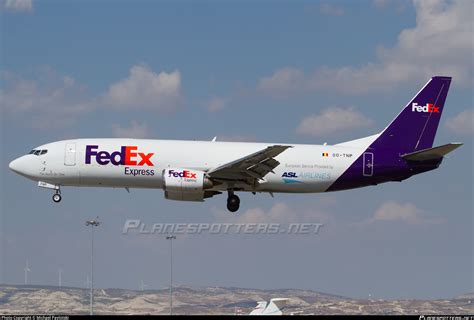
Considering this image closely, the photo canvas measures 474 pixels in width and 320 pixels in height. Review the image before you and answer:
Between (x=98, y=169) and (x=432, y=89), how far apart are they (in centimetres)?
2681

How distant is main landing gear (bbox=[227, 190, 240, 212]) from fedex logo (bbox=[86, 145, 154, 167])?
22.2ft

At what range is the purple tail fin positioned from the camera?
68.1 metres

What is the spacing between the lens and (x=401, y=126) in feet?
226

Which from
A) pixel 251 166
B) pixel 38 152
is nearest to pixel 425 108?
pixel 251 166

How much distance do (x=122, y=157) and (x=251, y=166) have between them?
9092 millimetres

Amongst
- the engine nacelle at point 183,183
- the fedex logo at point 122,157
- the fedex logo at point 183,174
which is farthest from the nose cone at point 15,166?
the fedex logo at point 183,174

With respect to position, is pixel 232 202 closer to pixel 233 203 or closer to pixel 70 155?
pixel 233 203

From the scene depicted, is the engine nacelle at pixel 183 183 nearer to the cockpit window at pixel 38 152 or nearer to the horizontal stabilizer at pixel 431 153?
the cockpit window at pixel 38 152

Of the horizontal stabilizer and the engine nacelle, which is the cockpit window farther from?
the horizontal stabilizer

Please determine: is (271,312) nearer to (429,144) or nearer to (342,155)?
(342,155)

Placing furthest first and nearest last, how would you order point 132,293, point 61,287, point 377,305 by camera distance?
1. point 61,287
2. point 132,293
3. point 377,305

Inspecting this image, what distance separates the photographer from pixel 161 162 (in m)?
64.1

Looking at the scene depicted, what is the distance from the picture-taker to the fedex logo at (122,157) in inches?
2500

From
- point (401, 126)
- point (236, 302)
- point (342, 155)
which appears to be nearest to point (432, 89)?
point (401, 126)
